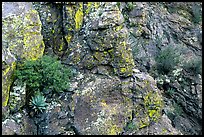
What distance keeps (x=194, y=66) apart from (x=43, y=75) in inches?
244

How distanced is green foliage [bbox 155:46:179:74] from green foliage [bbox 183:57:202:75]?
44cm

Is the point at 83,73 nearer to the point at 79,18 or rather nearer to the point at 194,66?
the point at 79,18

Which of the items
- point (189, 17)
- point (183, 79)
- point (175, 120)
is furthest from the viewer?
point (189, 17)

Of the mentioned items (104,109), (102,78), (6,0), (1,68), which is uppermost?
(6,0)

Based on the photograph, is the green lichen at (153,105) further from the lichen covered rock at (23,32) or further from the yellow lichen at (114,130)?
the lichen covered rock at (23,32)

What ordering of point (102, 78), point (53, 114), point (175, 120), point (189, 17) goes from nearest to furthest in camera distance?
point (53, 114), point (102, 78), point (175, 120), point (189, 17)

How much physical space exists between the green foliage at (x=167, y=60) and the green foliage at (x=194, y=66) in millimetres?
436

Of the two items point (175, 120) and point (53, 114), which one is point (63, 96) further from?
point (175, 120)

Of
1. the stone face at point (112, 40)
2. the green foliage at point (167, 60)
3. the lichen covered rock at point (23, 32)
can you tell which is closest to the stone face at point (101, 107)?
the stone face at point (112, 40)

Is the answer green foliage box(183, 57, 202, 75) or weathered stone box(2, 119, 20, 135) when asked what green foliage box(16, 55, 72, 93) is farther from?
green foliage box(183, 57, 202, 75)

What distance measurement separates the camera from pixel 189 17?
44.1ft

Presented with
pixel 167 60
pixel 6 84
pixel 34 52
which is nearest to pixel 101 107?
pixel 34 52

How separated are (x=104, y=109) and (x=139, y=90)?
1195mm

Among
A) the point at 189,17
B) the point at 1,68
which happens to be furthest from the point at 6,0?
the point at 189,17
